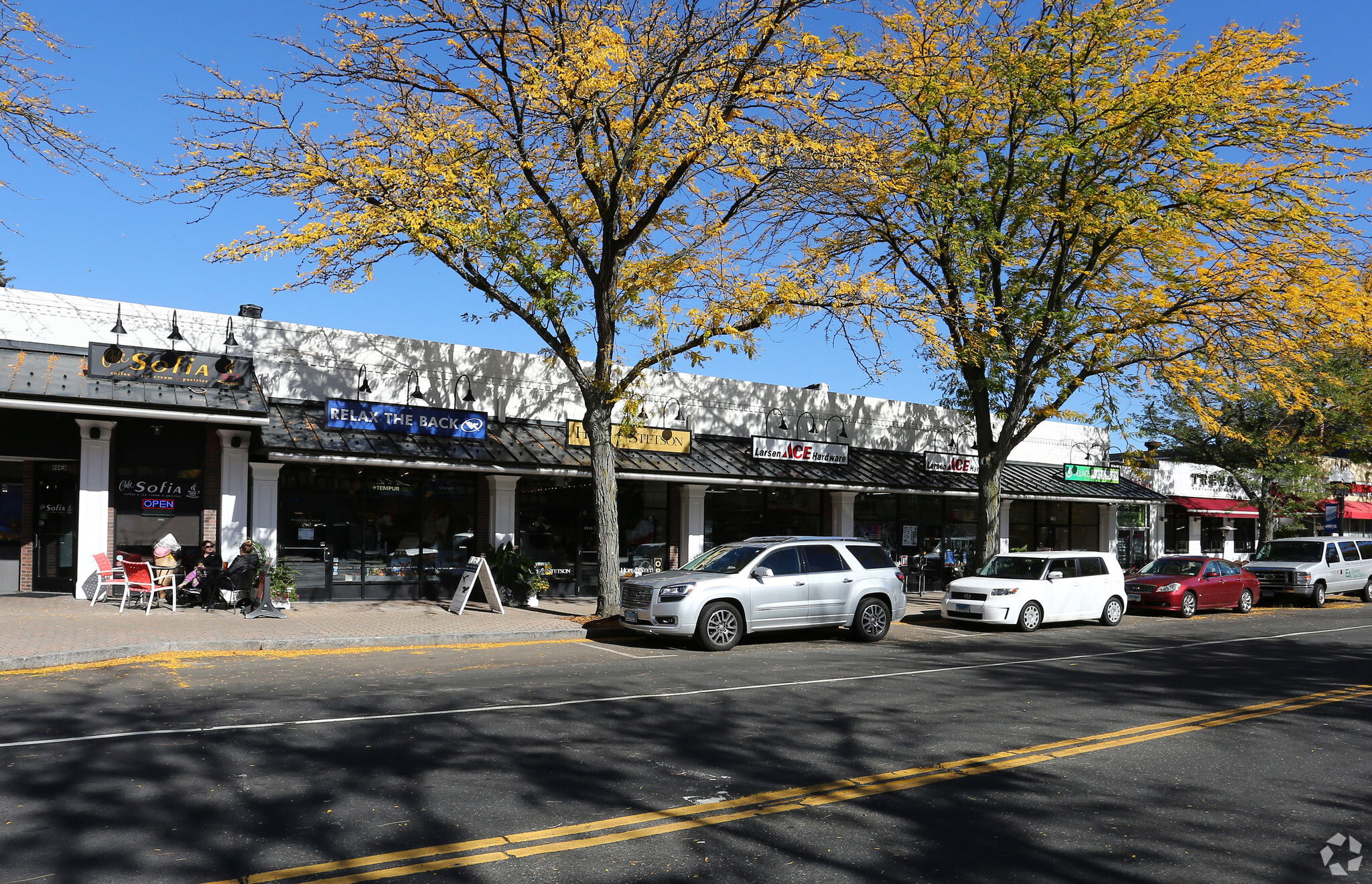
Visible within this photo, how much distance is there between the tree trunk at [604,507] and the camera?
55.5 ft

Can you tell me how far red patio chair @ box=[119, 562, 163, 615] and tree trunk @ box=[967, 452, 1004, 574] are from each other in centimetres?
1628

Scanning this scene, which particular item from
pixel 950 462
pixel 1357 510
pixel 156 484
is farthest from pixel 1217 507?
pixel 156 484

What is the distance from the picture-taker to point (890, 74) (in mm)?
19875

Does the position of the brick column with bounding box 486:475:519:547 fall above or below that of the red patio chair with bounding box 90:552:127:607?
above

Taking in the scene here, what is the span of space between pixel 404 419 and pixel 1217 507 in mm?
28274

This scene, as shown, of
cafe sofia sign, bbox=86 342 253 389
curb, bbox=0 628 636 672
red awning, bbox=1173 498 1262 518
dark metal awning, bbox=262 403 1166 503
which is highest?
cafe sofia sign, bbox=86 342 253 389

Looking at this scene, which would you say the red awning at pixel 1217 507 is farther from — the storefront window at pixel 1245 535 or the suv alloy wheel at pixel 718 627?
the suv alloy wheel at pixel 718 627

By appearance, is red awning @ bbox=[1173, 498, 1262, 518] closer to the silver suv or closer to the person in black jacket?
the silver suv

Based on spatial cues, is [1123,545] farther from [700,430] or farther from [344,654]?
[344,654]

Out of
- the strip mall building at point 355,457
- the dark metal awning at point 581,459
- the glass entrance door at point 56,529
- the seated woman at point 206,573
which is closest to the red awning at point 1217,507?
the dark metal awning at point 581,459

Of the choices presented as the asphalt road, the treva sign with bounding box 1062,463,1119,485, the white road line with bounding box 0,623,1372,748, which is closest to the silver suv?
the asphalt road

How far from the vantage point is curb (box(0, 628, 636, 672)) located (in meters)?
11.3

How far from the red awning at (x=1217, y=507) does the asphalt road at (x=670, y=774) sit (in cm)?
2268

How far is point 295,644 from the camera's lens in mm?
13438
